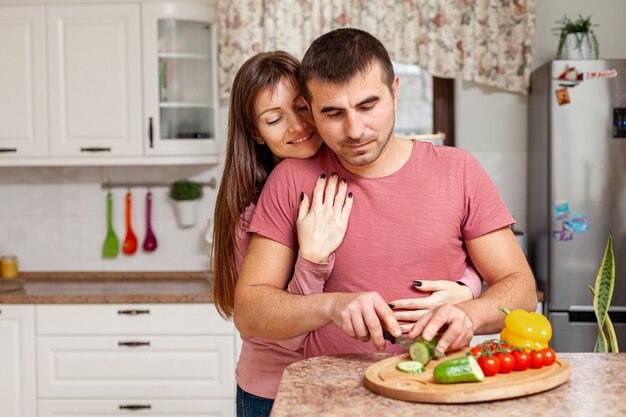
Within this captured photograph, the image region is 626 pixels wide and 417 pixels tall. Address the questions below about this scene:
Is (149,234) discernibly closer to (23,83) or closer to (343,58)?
(23,83)

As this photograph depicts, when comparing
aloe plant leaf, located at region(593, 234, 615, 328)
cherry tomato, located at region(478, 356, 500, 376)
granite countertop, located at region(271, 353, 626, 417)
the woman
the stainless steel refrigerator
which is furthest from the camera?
the stainless steel refrigerator

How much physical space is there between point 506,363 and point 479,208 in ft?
1.23

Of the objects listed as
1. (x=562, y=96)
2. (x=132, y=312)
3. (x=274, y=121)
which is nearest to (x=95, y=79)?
(x=132, y=312)

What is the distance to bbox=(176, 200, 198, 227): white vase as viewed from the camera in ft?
13.7

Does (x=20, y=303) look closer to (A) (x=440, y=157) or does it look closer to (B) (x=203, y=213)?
(B) (x=203, y=213)

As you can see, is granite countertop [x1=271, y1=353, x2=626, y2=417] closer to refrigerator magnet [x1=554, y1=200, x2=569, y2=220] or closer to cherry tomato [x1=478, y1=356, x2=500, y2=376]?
cherry tomato [x1=478, y1=356, x2=500, y2=376]

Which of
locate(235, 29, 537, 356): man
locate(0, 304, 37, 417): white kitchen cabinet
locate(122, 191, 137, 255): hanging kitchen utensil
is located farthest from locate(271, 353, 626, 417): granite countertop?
locate(122, 191, 137, 255): hanging kitchen utensil

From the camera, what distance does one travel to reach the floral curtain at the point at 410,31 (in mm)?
3988

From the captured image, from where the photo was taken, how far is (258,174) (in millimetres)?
1914

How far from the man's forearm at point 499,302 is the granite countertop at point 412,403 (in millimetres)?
159

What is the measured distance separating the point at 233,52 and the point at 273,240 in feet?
8.09

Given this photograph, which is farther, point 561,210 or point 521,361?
point 561,210

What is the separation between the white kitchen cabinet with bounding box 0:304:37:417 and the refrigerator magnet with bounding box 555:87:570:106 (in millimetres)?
2399

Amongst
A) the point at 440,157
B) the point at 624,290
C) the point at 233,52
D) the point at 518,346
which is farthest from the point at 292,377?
the point at 233,52
